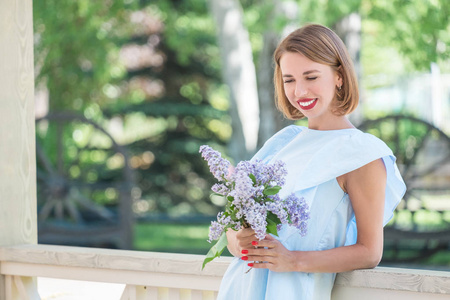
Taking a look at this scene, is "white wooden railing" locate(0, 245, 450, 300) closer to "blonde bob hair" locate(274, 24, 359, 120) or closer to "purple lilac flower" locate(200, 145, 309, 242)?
"purple lilac flower" locate(200, 145, 309, 242)

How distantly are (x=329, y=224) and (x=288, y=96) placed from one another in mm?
355

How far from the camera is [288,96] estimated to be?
1776mm

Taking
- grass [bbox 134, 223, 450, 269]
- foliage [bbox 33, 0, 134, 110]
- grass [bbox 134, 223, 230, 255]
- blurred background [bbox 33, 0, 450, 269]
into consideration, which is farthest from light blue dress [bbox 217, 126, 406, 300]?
foliage [bbox 33, 0, 134, 110]

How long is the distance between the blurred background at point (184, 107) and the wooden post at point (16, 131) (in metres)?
4.18

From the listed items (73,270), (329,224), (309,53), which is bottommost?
(73,270)

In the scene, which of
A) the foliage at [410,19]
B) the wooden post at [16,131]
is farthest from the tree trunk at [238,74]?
the wooden post at [16,131]

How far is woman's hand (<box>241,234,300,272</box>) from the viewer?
1628mm

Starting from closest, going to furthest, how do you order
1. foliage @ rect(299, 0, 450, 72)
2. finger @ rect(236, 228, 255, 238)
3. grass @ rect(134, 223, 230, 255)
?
1. finger @ rect(236, 228, 255, 238)
2. foliage @ rect(299, 0, 450, 72)
3. grass @ rect(134, 223, 230, 255)

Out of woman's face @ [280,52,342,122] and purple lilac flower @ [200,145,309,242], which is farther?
woman's face @ [280,52,342,122]

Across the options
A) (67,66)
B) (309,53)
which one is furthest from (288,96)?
(67,66)

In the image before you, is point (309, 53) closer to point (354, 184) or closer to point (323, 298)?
point (354, 184)

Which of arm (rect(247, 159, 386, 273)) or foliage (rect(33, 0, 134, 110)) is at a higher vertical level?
foliage (rect(33, 0, 134, 110))

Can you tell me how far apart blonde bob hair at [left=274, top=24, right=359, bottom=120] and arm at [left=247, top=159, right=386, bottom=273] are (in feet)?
0.67

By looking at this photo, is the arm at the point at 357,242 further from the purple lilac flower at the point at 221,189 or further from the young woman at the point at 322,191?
the purple lilac flower at the point at 221,189
